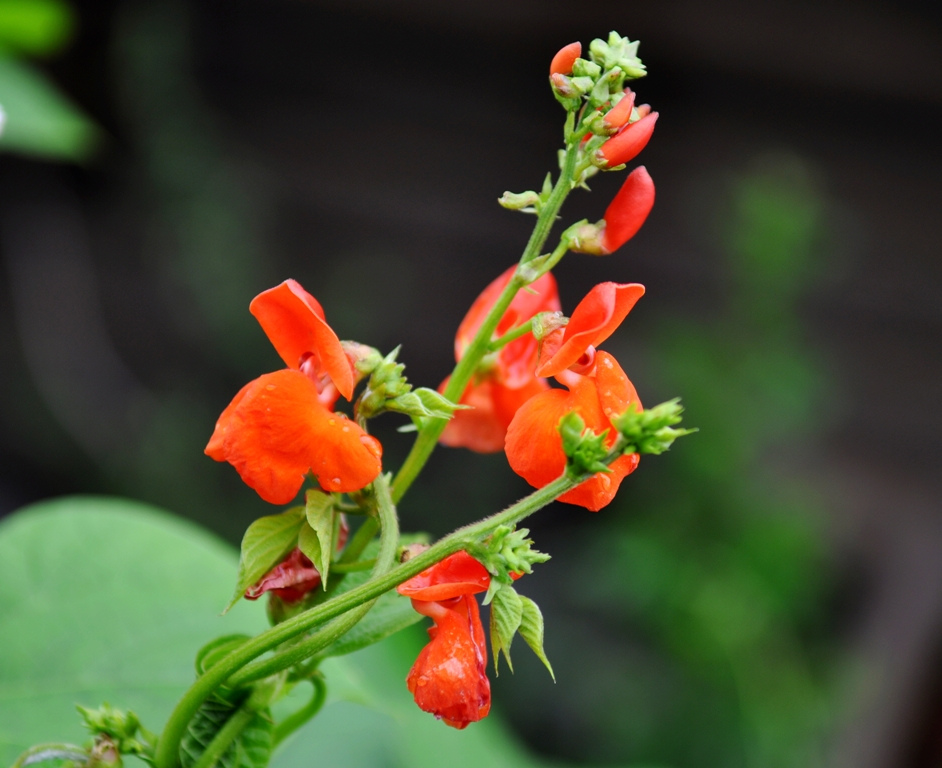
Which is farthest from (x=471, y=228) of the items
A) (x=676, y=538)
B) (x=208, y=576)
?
(x=208, y=576)

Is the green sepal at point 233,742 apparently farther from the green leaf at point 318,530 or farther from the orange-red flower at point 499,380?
the orange-red flower at point 499,380

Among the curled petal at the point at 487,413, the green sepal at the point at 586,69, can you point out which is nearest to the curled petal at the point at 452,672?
the curled petal at the point at 487,413

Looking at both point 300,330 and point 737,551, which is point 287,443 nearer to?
point 300,330

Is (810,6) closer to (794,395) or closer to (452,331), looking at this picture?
(794,395)

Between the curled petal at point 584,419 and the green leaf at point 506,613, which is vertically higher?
the curled petal at point 584,419

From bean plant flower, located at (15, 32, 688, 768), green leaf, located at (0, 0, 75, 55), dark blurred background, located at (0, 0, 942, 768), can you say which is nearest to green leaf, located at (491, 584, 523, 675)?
bean plant flower, located at (15, 32, 688, 768)

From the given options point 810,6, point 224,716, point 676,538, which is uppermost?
point 810,6
